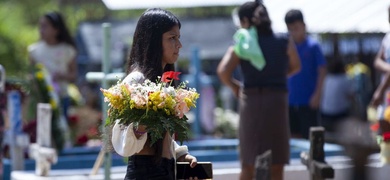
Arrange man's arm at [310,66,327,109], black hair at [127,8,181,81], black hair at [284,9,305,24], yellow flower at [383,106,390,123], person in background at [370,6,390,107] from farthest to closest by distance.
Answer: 1. man's arm at [310,66,327,109]
2. black hair at [284,9,305,24]
3. person in background at [370,6,390,107]
4. yellow flower at [383,106,390,123]
5. black hair at [127,8,181,81]

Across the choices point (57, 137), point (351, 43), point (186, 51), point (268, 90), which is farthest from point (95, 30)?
point (268, 90)

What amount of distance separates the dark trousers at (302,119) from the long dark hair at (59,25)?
2916 millimetres

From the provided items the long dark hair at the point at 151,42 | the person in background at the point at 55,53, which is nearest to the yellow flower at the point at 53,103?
the person in background at the point at 55,53

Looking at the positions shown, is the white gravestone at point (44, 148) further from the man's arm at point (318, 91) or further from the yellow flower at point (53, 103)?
the man's arm at point (318, 91)

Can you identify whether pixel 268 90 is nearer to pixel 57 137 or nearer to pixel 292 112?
pixel 292 112

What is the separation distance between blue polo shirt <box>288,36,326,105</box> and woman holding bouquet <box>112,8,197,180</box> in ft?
18.7

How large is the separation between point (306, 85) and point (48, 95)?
2722 mm

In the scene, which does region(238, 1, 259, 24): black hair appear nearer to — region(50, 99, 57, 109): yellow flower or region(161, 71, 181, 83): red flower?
region(161, 71, 181, 83): red flower

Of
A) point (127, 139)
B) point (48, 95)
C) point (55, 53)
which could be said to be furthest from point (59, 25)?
point (127, 139)

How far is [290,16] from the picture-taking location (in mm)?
12133

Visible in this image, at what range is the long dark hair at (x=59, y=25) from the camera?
1366 centimetres

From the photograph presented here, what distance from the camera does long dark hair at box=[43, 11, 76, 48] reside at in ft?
44.8

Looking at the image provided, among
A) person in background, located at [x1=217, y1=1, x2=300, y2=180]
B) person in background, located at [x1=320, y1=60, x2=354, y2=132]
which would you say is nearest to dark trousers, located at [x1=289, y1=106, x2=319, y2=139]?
person in background, located at [x1=217, y1=1, x2=300, y2=180]

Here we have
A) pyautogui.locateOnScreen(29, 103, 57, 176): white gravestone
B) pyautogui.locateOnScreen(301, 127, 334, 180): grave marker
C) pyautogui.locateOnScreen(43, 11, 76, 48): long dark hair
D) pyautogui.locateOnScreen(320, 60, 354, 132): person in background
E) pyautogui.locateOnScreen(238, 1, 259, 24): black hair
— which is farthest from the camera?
pyautogui.locateOnScreen(320, 60, 354, 132): person in background
